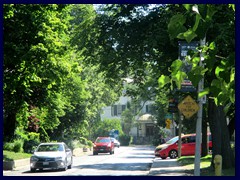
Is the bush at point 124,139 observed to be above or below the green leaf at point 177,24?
below

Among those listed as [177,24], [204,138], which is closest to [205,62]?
[177,24]

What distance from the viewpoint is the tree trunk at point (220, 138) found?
21.2 meters

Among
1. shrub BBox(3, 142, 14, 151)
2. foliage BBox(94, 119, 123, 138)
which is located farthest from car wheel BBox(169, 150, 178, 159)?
foliage BBox(94, 119, 123, 138)

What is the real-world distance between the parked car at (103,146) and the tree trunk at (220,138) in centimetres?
2499

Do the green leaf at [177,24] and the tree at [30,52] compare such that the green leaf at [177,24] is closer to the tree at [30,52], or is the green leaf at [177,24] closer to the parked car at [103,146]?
the tree at [30,52]

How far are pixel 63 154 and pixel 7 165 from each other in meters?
2.83

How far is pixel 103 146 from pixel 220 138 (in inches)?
1018

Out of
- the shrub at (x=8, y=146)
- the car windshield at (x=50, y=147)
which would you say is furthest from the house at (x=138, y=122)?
the car windshield at (x=50, y=147)

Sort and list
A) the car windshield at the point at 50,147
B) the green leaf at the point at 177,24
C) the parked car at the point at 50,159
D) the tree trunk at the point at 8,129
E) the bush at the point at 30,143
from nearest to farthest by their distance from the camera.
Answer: the green leaf at the point at 177,24 < the parked car at the point at 50,159 < the car windshield at the point at 50,147 < the tree trunk at the point at 8,129 < the bush at the point at 30,143

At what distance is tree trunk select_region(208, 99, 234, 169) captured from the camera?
69.6 ft

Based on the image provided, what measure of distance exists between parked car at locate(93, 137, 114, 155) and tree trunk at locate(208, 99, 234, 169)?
24989 mm

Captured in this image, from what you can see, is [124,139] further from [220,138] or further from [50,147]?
[220,138]

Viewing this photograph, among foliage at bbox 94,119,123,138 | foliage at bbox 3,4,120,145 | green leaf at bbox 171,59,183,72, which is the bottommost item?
foliage at bbox 94,119,123,138

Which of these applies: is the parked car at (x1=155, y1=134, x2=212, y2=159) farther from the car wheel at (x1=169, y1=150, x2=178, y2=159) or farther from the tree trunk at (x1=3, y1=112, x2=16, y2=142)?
the tree trunk at (x1=3, y1=112, x2=16, y2=142)
